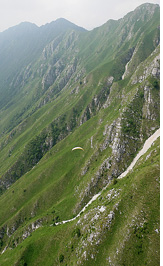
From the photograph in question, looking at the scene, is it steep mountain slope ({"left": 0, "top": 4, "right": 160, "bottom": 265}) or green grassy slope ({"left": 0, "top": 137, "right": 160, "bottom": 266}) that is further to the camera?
steep mountain slope ({"left": 0, "top": 4, "right": 160, "bottom": 265})

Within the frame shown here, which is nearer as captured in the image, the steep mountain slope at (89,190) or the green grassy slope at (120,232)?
the green grassy slope at (120,232)

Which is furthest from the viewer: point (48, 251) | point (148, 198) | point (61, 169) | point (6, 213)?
point (61, 169)

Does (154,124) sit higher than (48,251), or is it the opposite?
(154,124)

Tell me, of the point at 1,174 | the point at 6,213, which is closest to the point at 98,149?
the point at 6,213

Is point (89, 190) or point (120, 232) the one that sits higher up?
point (120, 232)

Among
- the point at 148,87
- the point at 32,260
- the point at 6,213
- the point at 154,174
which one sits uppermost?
the point at 148,87

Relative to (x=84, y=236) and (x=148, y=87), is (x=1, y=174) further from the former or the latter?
(x=148, y=87)

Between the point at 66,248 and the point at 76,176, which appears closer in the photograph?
the point at 66,248

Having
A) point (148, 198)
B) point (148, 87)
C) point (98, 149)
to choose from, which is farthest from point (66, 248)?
point (148, 87)

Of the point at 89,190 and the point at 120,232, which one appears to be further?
the point at 89,190

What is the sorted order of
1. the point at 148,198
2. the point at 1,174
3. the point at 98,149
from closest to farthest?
1. the point at 148,198
2. the point at 98,149
3. the point at 1,174
